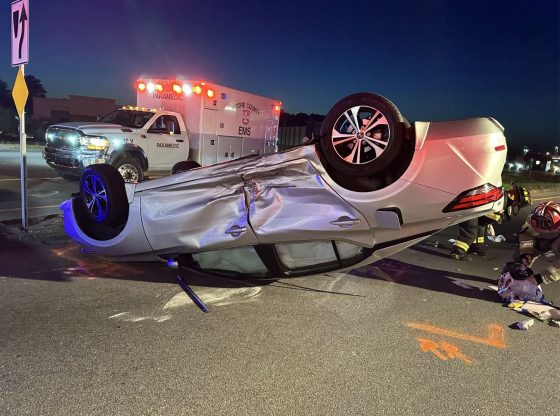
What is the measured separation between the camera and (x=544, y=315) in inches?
166

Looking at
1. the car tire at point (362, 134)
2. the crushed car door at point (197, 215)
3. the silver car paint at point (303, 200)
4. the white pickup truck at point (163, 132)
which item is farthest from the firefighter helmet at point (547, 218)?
the white pickup truck at point (163, 132)

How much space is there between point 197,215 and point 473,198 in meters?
2.16

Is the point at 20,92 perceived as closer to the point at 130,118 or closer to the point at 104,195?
the point at 104,195

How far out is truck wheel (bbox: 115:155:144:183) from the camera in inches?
389

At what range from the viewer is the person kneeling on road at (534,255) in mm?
4375

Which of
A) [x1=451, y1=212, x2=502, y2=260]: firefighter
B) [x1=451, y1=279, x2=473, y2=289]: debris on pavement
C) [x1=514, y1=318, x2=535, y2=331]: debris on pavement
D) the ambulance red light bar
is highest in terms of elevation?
the ambulance red light bar

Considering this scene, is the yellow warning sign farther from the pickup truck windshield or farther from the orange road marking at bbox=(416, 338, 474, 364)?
the orange road marking at bbox=(416, 338, 474, 364)

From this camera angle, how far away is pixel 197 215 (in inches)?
147

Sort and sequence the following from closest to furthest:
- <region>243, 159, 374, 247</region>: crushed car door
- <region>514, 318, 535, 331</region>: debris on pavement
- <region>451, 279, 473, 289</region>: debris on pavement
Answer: <region>243, 159, 374, 247</region>: crushed car door
<region>514, 318, 535, 331</region>: debris on pavement
<region>451, 279, 473, 289</region>: debris on pavement

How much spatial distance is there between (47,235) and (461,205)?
5.54 metres

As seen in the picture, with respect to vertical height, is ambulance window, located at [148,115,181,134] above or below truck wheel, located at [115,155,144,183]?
above

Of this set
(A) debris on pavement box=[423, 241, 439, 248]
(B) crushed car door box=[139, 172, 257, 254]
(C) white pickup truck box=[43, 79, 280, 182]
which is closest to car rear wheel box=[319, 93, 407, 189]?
(B) crushed car door box=[139, 172, 257, 254]

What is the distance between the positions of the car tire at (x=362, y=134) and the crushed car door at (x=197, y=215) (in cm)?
87

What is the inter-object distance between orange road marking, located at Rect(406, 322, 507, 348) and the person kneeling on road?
2.70 feet
